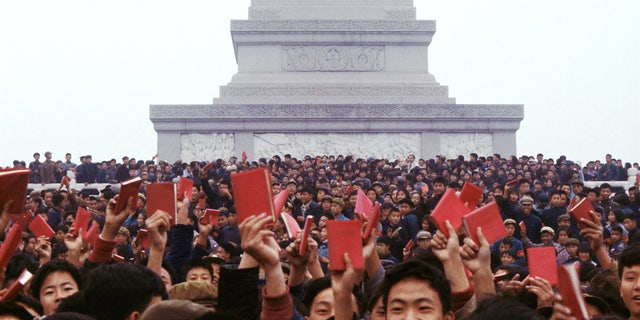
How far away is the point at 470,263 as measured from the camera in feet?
16.6

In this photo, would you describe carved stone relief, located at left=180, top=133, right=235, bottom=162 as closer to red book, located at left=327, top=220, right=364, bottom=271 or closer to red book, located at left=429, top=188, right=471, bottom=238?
red book, located at left=429, top=188, right=471, bottom=238

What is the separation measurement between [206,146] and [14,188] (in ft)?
76.0

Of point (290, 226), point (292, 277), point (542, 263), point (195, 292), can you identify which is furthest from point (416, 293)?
point (290, 226)

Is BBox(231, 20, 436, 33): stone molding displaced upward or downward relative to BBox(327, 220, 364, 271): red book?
upward

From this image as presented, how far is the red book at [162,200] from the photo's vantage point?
248 inches

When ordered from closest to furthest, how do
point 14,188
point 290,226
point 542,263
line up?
point 14,188 → point 542,263 → point 290,226

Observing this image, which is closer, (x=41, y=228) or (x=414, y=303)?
(x=414, y=303)

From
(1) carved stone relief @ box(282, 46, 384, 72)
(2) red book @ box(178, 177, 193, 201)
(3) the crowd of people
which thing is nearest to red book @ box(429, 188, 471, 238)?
(3) the crowd of people

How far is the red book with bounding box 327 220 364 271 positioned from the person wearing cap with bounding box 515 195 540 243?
9.29 m

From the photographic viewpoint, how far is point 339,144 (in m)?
28.1

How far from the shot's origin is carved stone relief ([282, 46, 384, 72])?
101 feet

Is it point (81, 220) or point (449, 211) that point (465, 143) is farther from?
point (449, 211)

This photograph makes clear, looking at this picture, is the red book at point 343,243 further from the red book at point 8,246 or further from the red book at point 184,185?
the red book at point 184,185

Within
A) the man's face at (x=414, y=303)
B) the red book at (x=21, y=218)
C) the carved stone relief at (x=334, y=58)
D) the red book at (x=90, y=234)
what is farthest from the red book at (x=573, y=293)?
the carved stone relief at (x=334, y=58)
